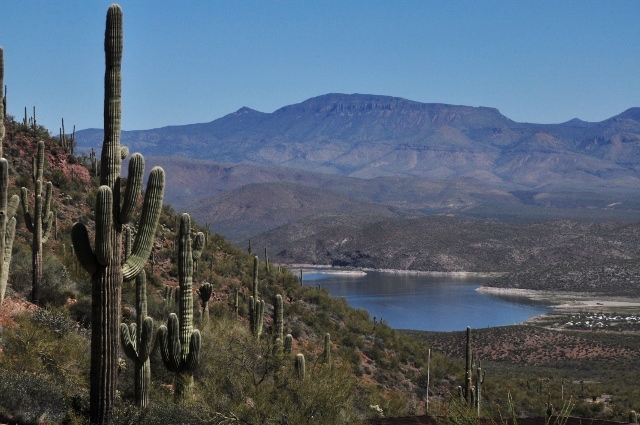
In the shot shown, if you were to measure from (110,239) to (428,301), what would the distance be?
293ft

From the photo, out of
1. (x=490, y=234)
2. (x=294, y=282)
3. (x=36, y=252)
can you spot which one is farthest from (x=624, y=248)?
(x=36, y=252)

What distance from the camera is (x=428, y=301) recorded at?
98.6 metres

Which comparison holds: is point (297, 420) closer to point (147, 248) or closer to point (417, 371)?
point (147, 248)

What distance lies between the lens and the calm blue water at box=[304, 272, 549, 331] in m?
79.2

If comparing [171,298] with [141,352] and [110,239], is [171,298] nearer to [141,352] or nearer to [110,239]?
[141,352]

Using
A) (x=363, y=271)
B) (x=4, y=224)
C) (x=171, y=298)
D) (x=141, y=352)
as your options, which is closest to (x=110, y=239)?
(x=4, y=224)

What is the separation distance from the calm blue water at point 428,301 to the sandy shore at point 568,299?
6.61ft

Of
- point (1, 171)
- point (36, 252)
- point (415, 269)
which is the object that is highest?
point (1, 171)

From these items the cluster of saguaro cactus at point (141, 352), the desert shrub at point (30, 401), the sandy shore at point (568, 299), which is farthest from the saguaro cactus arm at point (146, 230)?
the sandy shore at point (568, 299)

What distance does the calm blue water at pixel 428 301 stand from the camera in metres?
79.2

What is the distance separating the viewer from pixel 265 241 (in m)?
171

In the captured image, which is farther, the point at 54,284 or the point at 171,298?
the point at 171,298

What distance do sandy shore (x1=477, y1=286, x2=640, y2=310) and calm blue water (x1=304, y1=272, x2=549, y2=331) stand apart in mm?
2015

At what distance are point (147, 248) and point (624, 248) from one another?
126042 millimetres
